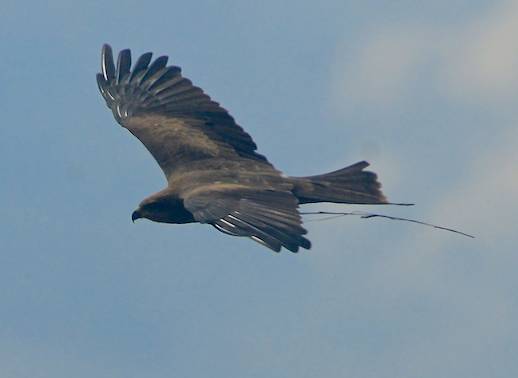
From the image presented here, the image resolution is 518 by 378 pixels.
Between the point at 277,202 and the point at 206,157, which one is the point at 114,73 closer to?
the point at 206,157

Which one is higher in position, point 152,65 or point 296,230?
point 152,65

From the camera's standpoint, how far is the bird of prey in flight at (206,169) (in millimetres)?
13867

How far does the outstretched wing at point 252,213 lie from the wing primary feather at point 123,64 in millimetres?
4048

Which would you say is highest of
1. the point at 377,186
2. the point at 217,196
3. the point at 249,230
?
the point at 377,186

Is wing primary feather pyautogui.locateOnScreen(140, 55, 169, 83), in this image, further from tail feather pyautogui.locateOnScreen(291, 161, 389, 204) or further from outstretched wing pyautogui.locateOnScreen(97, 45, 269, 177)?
tail feather pyautogui.locateOnScreen(291, 161, 389, 204)

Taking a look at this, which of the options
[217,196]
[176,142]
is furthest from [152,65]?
[217,196]

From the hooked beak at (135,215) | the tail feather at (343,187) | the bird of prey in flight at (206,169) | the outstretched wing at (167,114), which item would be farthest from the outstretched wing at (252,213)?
the outstretched wing at (167,114)

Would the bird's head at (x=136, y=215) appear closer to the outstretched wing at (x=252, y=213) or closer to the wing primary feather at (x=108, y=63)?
the outstretched wing at (x=252, y=213)

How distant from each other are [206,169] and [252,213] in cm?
274

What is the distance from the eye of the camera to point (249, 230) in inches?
528

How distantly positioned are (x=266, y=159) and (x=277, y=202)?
2.38 meters

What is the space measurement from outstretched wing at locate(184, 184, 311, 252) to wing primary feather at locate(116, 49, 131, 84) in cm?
405

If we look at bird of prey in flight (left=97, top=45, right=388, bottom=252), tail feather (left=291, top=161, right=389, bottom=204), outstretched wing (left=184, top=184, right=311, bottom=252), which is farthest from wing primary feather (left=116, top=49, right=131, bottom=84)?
outstretched wing (left=184, top=184, right=311, bottom=252)

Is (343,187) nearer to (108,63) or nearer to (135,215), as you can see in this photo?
(135,215)
